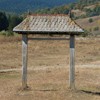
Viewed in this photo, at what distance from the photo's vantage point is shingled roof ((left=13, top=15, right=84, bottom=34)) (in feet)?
86.5

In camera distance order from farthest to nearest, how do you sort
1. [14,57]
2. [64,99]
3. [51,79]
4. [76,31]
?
[14,57] → [51,79] → [76,31] → [64,99]

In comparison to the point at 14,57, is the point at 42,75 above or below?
above

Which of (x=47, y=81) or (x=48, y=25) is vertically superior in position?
(x=48, y=25)

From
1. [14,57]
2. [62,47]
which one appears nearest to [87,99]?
[14,57]

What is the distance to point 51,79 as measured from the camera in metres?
31.9

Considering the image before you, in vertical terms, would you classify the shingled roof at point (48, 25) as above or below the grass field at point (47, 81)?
above

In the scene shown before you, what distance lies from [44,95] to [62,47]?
132ft

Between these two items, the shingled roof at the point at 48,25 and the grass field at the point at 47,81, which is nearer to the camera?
the grass field at the point at 47,81

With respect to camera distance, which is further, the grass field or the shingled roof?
the shingled roof

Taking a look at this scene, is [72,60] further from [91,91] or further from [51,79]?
[51,79]

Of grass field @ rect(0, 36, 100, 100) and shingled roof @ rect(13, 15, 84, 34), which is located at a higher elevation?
shingled roof @ rect(13, 15, 84, 34)

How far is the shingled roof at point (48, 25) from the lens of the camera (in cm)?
2636

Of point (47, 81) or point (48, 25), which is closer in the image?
point (48, 25)

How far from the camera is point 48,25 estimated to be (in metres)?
26.7
